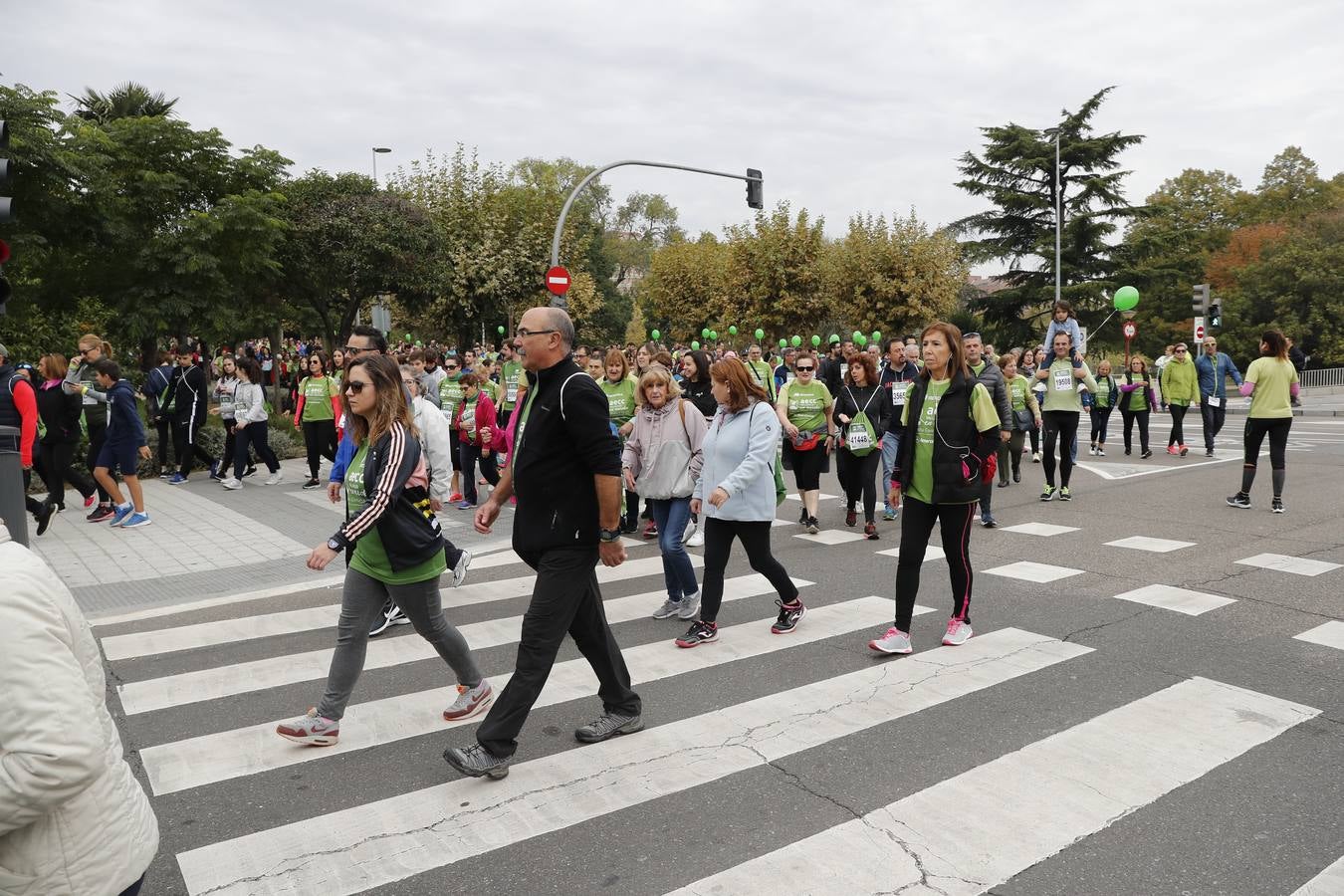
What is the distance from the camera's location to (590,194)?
3194 inches

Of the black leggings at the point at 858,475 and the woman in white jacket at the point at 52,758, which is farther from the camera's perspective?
the black leggings at the point at 858,475

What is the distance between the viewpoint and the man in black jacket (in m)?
4.02

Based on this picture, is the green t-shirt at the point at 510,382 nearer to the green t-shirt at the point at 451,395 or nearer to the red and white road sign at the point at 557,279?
the green t-shirt at the point at 451,395

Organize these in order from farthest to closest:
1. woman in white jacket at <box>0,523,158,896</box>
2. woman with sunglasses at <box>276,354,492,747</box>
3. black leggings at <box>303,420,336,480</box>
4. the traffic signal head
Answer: the traffic signal head → black leggings at <box>303,420,336,480</box> → woman with sunglasses at <box>276,354,492,747</box> → woman in white jacket at <box>0,523,158,896</box>

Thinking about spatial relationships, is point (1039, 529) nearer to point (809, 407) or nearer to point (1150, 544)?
point (1150, 544)

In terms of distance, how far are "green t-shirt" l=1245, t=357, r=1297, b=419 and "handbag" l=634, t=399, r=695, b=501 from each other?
6.31m

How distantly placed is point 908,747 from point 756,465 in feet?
Answer: 6.83

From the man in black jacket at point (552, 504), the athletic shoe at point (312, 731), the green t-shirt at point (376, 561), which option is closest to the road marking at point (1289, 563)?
the man in black jacket at point (552, 504)

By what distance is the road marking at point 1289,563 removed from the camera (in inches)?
299

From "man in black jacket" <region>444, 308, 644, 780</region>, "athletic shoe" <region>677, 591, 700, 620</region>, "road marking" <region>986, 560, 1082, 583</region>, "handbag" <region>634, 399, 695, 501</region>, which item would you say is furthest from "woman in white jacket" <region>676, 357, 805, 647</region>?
"road marking" <region>986, 560, 1082, 583</region>

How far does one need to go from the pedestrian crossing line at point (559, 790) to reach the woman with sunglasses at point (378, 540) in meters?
0.74

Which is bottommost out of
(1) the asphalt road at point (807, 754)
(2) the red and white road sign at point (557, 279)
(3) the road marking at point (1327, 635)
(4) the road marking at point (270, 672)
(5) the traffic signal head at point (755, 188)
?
(3) the road marking at point (1327, 635)

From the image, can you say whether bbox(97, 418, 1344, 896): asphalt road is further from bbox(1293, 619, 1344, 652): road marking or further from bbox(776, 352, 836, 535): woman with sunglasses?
bbox(776, 352, 836, 535): woman with sunglasses

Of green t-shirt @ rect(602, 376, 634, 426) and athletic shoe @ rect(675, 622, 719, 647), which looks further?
green t-shirt @ rect(602, 376, 634, 426)
